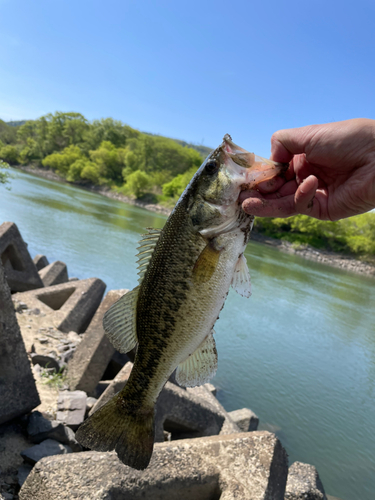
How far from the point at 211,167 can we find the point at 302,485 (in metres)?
4.27

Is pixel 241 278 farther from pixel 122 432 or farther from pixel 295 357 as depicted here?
pixel 295 357

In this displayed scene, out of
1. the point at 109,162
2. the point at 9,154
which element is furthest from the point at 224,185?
the point at 9,154

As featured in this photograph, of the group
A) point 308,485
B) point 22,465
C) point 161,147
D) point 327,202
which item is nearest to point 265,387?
point 308,485

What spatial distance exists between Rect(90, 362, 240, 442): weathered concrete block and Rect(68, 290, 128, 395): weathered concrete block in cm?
107

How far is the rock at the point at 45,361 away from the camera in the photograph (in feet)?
20.0

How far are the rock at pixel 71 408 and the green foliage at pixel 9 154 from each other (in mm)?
100784

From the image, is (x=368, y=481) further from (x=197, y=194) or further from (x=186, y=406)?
(x=197, y=194)

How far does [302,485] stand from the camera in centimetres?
437

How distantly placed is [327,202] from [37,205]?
32.7 meters

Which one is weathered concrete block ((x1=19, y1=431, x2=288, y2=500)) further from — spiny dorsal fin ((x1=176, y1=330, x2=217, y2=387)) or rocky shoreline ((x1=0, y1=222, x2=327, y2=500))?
spiny dorsal fin ((x1=176, y1=330, x2=217, y2=387))

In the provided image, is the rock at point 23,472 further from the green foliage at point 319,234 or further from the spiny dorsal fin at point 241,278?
the green foliage at point 319,234

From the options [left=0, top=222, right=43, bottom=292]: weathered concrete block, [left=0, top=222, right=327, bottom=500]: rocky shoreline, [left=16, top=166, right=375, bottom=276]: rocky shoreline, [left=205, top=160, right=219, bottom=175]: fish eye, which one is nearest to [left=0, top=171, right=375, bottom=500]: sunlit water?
[left=0, top=222, right=327, bottom=500]: rocky shoreline

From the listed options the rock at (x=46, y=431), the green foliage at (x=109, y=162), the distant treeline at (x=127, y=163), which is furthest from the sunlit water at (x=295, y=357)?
the green foliage at (x=109, y=162)

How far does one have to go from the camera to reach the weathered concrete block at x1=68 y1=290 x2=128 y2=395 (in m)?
5.76
